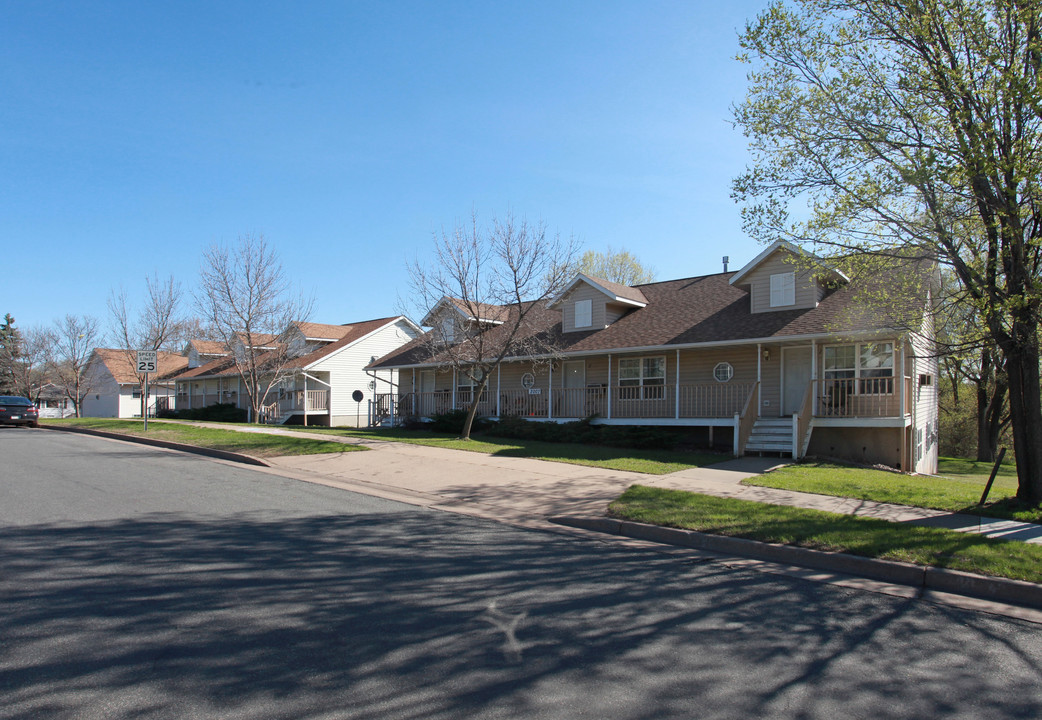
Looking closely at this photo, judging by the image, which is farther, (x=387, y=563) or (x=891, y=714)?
(x=387, y=563)

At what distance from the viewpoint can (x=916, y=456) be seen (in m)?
18.9

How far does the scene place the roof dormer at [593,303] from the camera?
74.3ft

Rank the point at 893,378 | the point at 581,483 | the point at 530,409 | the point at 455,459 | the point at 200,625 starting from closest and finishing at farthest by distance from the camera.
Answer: the point at 200,625, the point at 581,483, the point at 455,459, the point at 893,378, the point at 530,409

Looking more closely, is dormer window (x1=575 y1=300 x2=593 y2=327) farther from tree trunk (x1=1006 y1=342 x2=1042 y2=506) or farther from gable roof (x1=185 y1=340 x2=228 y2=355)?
gable roof (x1=185 y1=340 x2=228 y2=355)

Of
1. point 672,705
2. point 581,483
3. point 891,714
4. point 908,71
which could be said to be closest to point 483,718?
point 672,705

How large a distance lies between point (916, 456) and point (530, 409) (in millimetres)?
11527

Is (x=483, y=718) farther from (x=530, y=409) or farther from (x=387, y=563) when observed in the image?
(x=530, y=409)

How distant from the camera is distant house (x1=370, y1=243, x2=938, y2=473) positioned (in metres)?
16.7

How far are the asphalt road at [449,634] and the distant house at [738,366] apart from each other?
8.91 metres

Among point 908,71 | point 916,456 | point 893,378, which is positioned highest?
point 908,71

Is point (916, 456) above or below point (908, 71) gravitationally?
below

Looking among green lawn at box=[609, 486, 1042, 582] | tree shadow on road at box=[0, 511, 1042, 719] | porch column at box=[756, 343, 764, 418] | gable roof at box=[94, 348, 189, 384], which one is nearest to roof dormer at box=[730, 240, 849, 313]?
porch column at box=[756, 343, 764, 418]

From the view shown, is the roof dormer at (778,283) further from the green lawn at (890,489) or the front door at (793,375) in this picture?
the green lawn at (890,489)

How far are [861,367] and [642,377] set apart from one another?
634cm
